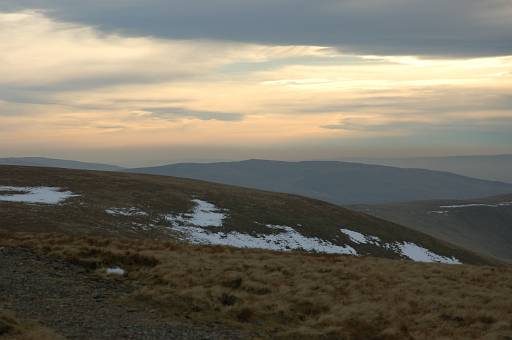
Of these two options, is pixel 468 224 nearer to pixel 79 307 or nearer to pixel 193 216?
pixel 193 216

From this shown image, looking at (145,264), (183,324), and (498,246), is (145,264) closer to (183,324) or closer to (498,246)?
(183,324)

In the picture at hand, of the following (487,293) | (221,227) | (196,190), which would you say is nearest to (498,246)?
(196,190)

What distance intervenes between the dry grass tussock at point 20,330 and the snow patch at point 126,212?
37.8 metres

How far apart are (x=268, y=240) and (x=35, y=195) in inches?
979

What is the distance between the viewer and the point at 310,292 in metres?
20.5

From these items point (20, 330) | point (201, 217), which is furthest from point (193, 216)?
point (20, 330)

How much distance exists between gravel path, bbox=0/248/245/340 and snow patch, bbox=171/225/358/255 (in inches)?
1000

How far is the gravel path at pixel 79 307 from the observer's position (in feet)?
47.0

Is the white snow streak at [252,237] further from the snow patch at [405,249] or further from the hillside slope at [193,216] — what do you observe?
the hillside slope at [193,216]

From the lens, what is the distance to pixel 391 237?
229ft

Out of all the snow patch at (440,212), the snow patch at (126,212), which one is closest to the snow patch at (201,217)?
the snow patch at (126,212)

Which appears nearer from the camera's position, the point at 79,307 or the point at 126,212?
the point at 79,307

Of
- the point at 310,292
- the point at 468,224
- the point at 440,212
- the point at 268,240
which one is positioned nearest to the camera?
the point at 310,292

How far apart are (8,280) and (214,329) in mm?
8423
